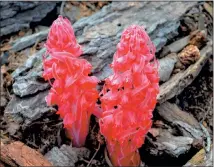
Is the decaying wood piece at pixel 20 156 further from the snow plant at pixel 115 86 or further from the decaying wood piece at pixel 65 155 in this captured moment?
the snow plant at pixel 115 86

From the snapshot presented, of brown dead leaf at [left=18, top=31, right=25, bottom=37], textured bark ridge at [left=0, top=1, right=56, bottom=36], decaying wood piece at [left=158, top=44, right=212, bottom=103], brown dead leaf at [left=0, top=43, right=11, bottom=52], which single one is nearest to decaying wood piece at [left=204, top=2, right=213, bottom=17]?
decaying wood piece at [left=158, top=44, right=212, bottom=103]

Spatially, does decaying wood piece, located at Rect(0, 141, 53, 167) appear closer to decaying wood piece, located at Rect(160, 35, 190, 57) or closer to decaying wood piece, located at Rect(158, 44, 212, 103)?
decaying wood piece, located at Rect(158, 44, 212, 103)

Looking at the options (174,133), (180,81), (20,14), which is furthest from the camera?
(20,14)

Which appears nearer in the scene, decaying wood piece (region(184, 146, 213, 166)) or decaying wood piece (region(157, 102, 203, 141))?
decaying wood piece (region(184, 146, 213, 166))

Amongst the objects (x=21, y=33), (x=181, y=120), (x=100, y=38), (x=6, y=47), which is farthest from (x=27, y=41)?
(x=181, y=120)

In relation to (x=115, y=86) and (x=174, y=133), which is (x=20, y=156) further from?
(x=174, y=133)

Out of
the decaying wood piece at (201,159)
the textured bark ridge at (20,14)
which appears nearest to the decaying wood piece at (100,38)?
the textured bark ridge at (20,14)

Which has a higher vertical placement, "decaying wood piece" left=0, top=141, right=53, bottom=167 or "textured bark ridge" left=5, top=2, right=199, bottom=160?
"textured bark ridge" left=5, top=2, right=199, bottom=160
